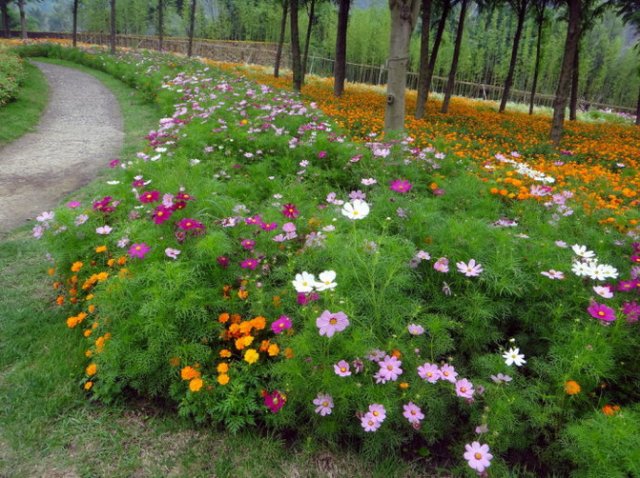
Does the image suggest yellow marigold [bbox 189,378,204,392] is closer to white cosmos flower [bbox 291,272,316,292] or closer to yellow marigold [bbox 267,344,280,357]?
yellow marigold [bbox 267,344,280,357]

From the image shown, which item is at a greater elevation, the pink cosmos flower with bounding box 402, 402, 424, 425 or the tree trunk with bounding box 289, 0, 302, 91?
the tree trunk with bounding box 289, 0, 302, 91

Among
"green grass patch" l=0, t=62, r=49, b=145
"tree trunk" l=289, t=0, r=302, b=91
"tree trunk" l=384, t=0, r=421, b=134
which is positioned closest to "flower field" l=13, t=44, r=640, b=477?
"tree trunk" l=384, t=0, r=421, b=134

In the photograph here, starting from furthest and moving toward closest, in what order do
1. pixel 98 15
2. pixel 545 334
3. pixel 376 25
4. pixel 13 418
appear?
→ pixel 98 15
pixel 376 25
pixel 545 334
pixel 13 418

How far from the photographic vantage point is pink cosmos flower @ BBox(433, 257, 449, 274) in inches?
93.6

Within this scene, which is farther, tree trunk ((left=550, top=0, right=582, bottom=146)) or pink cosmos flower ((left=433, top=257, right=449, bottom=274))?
tree trunk ((left=550, top=0, right=582, bottom=146))

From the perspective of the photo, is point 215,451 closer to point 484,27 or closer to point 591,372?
point 591,372

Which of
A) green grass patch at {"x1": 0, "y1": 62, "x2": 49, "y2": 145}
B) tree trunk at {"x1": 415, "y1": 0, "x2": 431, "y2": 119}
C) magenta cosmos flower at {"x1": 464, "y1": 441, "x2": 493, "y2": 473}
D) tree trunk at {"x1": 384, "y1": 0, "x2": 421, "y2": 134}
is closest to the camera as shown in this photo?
magenta cosmos flower at {"x1": 464, "y1": 441, "x2": 493, "y2": 473}

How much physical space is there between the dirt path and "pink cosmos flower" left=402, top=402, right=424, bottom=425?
15.2 feet

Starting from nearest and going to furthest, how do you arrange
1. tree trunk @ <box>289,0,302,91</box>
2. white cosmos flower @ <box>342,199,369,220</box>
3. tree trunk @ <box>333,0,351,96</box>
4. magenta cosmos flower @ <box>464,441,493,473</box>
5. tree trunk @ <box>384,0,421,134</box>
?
magenta cosmos flower @ <box>464,441,493,473</box> < white cosmos flower @ <box>342,199,369,220</box> < tree trunk @ <box>384,0,421,134</box> < tree trunk @ <box>289,0,302,91</box> < tree trunk @ <box>333,0,351,96</box>

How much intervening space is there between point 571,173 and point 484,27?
57869 mm

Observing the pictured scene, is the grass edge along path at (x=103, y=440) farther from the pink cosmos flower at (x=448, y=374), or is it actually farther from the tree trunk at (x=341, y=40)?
the tree trunk at (x=341, y=40)

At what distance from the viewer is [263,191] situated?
4.18 metres

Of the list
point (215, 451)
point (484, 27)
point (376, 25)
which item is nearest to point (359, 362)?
point (215, 451)

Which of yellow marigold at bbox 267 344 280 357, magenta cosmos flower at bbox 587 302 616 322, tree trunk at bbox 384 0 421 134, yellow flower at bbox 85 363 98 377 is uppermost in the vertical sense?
tree trunk at bbox 384 0 421 134
